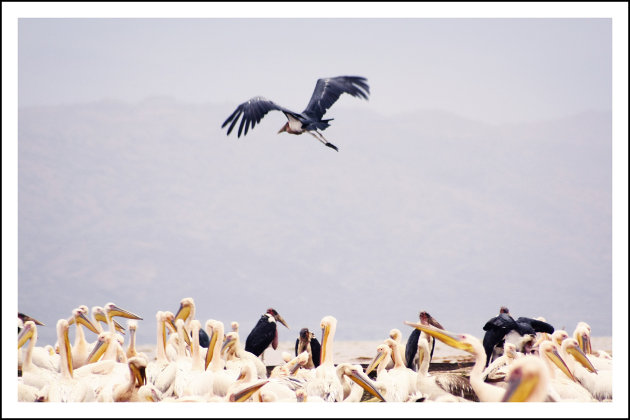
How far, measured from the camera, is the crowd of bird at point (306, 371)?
5.27 metres

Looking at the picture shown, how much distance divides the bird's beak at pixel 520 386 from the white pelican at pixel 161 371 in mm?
2371

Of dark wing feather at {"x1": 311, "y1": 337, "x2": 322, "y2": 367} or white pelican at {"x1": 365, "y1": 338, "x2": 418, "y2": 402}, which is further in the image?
dark wing feather at {"x1": 311, "y1": 337, "x2": 322, "y2": 367}

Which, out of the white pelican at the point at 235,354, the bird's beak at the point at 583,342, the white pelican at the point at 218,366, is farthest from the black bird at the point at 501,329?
the white pelican at the point at 218,366

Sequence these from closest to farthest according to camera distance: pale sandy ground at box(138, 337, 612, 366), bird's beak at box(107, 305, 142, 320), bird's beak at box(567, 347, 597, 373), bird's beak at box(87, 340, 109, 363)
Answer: bird's beak at box(567, 347, 597, 373) → bird's beak at box(87, 340, 109, 363) → bird's beak at box(107, 305, 142, 320) → pale sandy ground at box(138, 337, 612, 366)

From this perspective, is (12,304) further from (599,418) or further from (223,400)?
(599,418)

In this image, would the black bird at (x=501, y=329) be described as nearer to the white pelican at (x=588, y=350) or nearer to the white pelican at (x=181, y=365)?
the white pelican at (x=588, y=350)

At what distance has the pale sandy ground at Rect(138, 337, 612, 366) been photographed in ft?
27.2

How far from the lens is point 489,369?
5746 millimetres

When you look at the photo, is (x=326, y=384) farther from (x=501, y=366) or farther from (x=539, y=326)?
(x=539, y=326)

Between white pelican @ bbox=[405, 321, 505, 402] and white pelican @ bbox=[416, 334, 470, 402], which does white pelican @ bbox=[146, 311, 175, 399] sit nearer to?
white pelican @ bbox=[416, 334, 470, 402]

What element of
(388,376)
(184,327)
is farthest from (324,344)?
(184,327)

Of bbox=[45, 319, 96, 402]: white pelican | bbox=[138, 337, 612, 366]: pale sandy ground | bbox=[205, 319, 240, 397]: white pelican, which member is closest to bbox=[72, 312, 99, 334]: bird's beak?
bbox=[45, 319, 96, 402]: white pelican

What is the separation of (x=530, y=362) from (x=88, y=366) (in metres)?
3.08

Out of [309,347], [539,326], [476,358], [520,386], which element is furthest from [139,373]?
[539,326]
